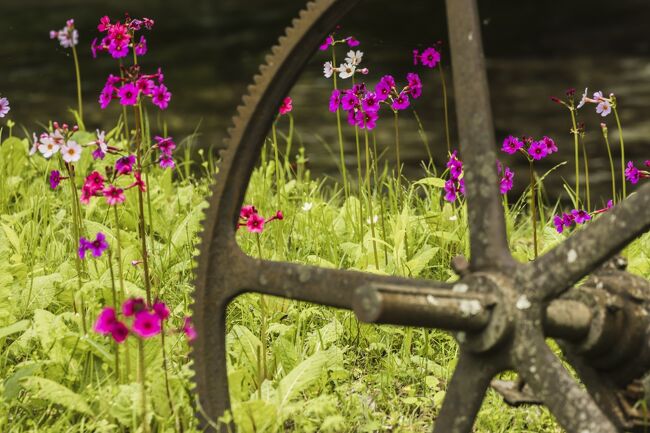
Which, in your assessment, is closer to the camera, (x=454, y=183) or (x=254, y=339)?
(x=254, y=339)

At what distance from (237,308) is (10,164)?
180cm

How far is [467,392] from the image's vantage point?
205 cm

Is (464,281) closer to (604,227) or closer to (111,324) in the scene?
(604,227)

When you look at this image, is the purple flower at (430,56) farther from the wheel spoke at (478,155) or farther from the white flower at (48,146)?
the wheel spoke at (478,155)

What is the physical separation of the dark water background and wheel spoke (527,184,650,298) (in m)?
3.50

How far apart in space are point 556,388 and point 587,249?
0.24 meters

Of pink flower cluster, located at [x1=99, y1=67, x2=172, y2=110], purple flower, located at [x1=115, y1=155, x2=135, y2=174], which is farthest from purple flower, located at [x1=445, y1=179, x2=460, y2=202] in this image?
purple flower, located at [x1=115, y1=155, x2=135, y2=174]

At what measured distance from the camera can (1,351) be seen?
3.05 metres

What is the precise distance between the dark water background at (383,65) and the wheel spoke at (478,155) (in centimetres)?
332

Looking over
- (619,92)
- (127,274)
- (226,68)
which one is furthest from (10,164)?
(226,68)

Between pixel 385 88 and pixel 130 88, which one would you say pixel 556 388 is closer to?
pixel 130 88

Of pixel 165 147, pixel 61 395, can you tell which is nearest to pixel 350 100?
pixel 165 147

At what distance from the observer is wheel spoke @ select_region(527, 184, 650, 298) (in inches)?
76.9

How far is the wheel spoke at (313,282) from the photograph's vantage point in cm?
206
